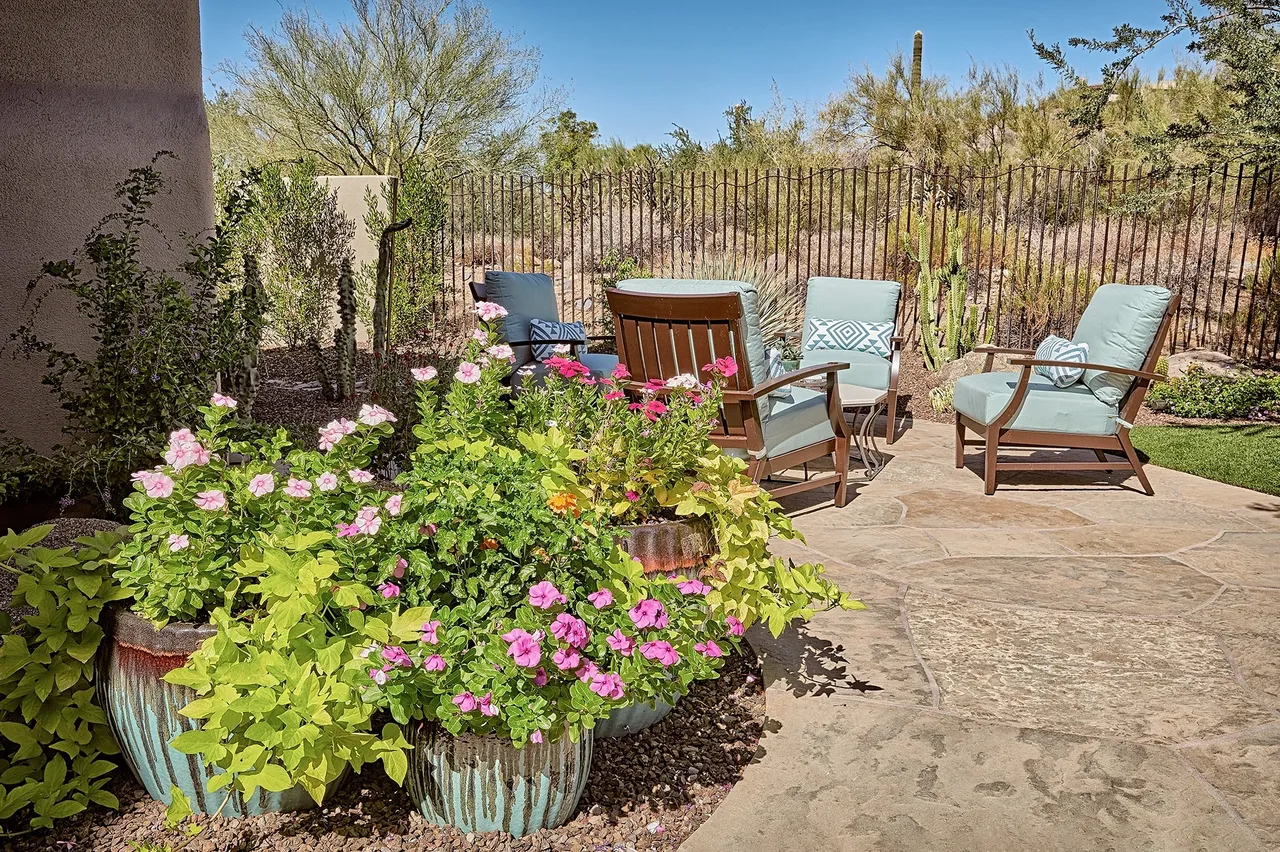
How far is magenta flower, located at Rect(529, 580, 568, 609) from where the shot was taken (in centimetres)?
177

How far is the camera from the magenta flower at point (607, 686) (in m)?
1.77

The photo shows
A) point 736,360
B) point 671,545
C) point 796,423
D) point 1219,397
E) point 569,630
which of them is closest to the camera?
point 569,630

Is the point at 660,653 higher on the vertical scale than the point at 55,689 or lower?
higher

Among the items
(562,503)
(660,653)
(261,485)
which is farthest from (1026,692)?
(261,485)

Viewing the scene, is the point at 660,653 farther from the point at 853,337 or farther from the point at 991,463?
the point at 853,337

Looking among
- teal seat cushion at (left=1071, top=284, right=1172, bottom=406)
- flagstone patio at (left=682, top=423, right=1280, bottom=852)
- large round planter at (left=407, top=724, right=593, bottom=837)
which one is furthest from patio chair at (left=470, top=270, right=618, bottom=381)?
large round planter at (left=407, top=724, right=593, bottom=837)

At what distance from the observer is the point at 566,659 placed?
1757 millimetres

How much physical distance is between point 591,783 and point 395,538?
0.78 m

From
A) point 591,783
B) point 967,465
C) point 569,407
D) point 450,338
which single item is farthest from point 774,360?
point 450,338

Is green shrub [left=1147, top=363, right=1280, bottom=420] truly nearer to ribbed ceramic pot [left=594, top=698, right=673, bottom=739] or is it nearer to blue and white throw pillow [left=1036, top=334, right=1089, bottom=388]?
blue and white throw pillow [left=1036, top=334, right=1089, bottom=388]

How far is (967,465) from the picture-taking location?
576 cm

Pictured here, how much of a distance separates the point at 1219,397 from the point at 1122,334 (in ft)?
9.75

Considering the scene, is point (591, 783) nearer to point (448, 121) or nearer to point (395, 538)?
point (395, 538)

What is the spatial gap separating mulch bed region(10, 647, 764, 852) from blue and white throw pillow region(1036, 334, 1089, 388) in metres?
3.61
